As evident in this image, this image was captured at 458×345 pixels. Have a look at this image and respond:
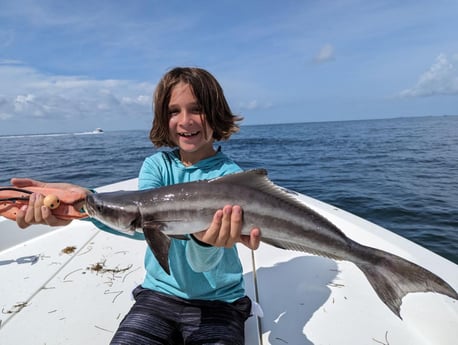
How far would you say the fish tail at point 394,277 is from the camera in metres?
2.47

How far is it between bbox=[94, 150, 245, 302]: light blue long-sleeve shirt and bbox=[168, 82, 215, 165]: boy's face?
260 millimetres

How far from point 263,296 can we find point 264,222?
2063 millimetres

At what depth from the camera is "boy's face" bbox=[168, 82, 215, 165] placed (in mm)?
3576

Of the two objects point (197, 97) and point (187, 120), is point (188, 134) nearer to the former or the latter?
point (187, 120)

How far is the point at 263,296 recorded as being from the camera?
4.31 metres

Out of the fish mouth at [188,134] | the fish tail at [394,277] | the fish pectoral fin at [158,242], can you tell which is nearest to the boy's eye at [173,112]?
the fish mouth at [188,134]

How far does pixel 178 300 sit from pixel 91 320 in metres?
1.41

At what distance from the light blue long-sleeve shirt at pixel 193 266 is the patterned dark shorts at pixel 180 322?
0.09m

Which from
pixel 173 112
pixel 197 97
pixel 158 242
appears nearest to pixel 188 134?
pixel 173 112

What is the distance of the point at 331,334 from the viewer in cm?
356

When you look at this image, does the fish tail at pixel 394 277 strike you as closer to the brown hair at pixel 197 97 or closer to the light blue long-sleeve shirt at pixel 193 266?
the light blue long-sleeve shirt at pixel 193 266

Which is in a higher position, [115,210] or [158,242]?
[115,210]

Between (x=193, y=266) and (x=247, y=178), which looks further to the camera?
Answer: (x=193, y=266)

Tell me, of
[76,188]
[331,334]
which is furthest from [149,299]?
[331,334]
